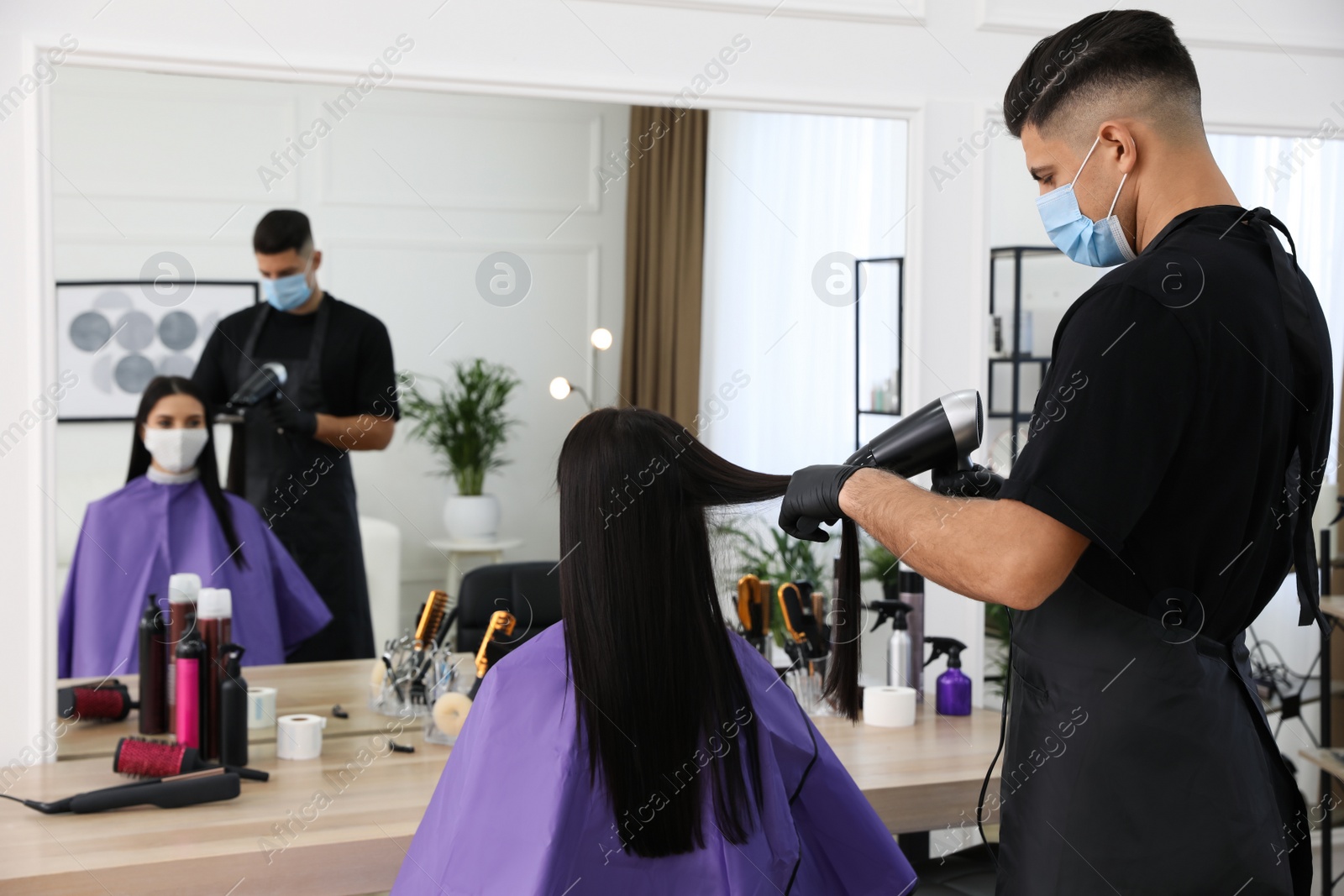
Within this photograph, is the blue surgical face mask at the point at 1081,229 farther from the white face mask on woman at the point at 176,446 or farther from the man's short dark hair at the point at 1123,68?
the white face mask on woman at the point at 176,446

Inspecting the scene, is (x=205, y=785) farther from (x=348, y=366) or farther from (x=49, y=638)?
(x=348, y=366)

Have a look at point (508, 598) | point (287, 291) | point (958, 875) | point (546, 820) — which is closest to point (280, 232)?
point (287, 291)

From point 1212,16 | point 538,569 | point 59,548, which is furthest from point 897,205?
point 59,548

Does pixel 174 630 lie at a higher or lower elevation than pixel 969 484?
lower

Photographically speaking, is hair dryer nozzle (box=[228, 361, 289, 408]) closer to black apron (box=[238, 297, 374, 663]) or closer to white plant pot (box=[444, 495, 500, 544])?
black apron (box=[238, 297, 374, 663])

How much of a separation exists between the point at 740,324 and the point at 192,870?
1421mm

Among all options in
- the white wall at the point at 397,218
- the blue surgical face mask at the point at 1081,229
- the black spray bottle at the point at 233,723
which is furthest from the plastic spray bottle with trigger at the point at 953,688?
the black spray bottle at the point at 233,723

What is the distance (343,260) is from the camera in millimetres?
2068

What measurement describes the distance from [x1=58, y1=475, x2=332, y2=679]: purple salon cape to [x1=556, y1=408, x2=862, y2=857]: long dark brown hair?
3.32ft

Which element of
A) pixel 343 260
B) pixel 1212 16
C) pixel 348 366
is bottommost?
pixel 348 366

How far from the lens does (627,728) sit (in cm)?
126

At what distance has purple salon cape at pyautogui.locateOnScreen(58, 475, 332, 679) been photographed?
194 centimetres

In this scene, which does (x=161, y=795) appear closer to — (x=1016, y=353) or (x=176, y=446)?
(x=176, y=446)

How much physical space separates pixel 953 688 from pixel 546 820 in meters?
1.16
